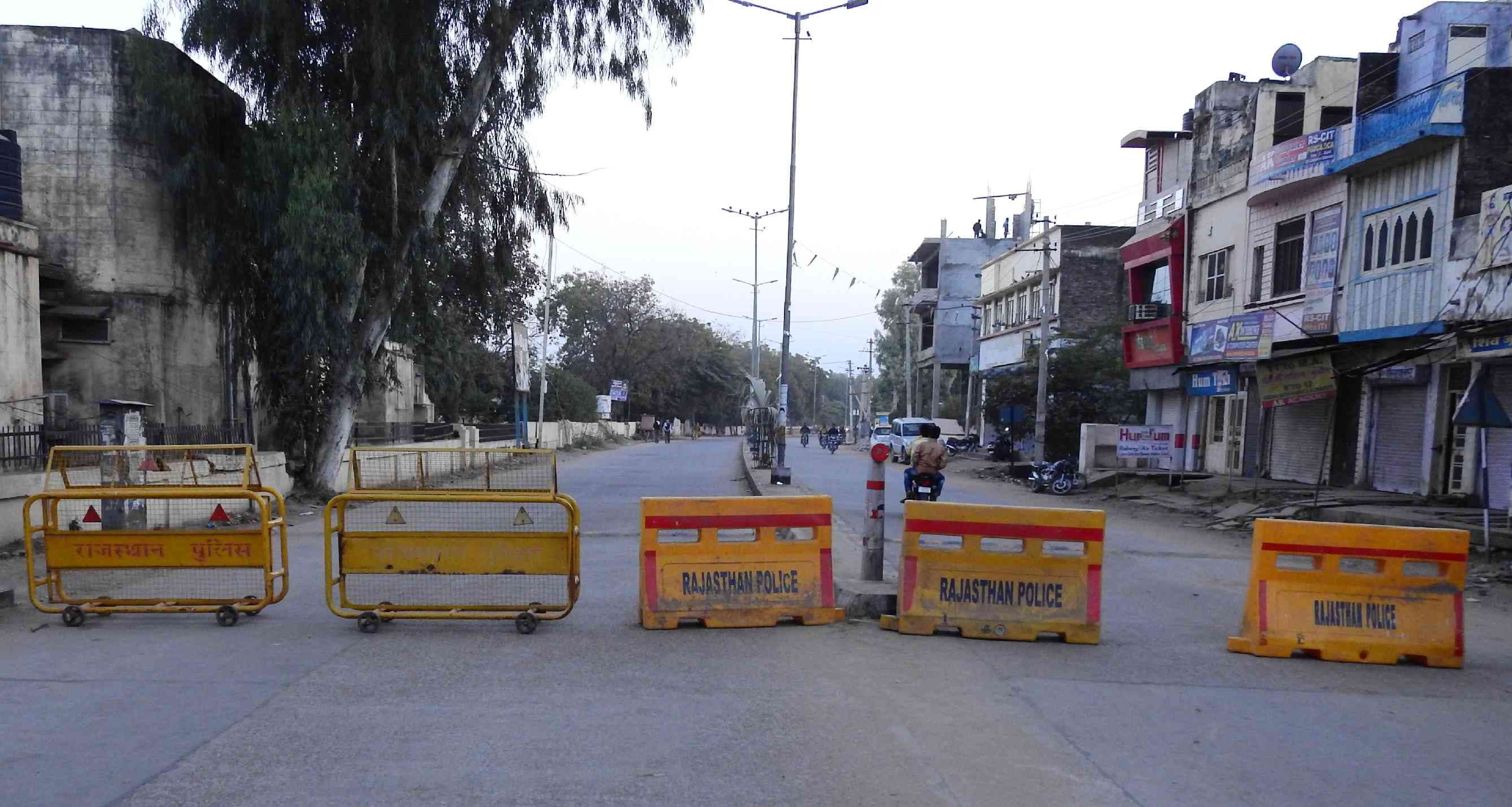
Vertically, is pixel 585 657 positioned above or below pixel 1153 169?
below

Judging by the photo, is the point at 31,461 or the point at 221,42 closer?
the point at 31,461

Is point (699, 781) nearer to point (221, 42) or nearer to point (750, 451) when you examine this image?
point (221, 42)

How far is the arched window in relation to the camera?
18203 millimetres

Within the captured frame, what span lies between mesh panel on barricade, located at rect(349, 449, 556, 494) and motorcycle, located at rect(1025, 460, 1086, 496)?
19.6m

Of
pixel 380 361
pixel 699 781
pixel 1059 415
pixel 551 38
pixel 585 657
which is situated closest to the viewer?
pixel 699 781

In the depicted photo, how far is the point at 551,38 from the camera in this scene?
20344 mm

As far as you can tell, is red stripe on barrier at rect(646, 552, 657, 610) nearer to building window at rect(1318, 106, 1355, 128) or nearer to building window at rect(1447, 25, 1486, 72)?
building window at rect(1447, 25, 1486, 72)

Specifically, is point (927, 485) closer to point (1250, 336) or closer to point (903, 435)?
point (1250, 336)

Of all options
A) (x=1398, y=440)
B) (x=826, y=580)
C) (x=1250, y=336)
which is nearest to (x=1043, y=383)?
(x=1250, y=336)

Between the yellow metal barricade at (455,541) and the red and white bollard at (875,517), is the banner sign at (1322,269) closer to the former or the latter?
the red and white bollard at (875,517)

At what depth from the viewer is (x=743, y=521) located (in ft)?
26.4

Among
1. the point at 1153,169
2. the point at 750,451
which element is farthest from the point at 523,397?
the point at 1153,169

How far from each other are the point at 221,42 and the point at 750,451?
26388mm

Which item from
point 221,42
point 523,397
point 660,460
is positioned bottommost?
point 660,460
